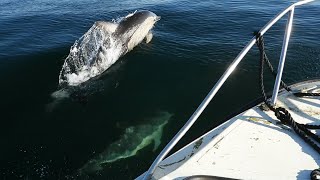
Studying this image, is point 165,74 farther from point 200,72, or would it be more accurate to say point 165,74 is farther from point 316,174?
point 316,174

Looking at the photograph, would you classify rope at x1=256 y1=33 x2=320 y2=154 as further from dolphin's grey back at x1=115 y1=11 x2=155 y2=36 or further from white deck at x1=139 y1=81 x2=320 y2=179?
dolphin's grey back at x1=115 y1=11 x2=155 y2=36

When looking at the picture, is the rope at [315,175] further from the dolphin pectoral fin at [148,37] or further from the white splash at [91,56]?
the dolphin pectoral fin at [148,37]

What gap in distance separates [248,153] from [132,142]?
5.78m

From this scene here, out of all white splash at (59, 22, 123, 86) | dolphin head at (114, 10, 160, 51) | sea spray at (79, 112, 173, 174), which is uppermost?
dolphin head at (114, 10, 160, 51)

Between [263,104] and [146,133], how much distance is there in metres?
5.09

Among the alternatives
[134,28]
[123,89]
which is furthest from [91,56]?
[123,89]

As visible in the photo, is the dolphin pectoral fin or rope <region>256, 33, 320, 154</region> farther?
the dolphin pectoral fin

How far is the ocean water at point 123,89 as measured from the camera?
10.1 meters

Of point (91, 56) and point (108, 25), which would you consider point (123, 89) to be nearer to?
point (91, 56)

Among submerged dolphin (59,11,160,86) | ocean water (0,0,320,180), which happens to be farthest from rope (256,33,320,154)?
submerged dolphin (59,11,160,86)

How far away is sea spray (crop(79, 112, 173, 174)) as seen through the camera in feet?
32.1

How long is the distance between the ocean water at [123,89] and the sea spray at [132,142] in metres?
0.03

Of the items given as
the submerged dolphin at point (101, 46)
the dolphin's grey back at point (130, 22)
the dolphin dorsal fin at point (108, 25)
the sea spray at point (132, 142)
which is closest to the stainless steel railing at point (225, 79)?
the sea spray at point (132, 142)

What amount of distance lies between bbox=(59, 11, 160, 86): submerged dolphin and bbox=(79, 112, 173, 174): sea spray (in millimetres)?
4501
